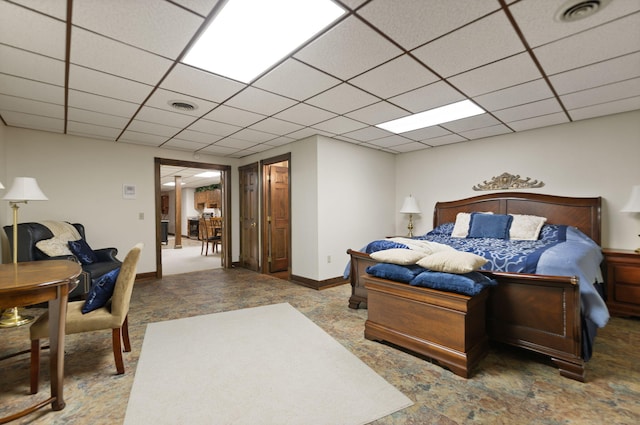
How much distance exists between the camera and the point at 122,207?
16.3 feet

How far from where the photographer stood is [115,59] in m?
2.23

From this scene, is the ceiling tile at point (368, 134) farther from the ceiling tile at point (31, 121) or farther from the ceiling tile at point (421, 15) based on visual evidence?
the ceiling tile at point (31, 121)

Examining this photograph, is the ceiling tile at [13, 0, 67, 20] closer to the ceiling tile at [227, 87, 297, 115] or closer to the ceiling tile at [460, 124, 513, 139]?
the ceiling tile at [227, 87, 297, 115]

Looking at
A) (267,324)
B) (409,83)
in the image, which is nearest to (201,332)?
(267,324)

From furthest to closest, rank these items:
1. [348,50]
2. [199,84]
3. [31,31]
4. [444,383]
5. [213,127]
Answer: [213,127], [199,84], [348,50], [444,383], [31,31]

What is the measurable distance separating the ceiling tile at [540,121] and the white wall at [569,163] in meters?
0.18

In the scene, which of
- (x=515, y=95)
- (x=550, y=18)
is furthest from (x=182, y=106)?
(x=515, y=95)

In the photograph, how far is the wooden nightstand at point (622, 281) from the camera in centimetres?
322

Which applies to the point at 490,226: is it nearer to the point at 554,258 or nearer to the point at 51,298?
the point at 554,258

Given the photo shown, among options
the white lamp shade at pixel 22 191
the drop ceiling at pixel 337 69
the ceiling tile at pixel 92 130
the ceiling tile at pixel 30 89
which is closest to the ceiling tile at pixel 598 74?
the drop ceiling at pixel 337 69

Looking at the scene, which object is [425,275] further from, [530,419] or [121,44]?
[121,44]

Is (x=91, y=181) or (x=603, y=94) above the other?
(x=603, y=94)

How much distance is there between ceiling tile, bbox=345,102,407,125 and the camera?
330 cm

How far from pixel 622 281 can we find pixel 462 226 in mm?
1754
